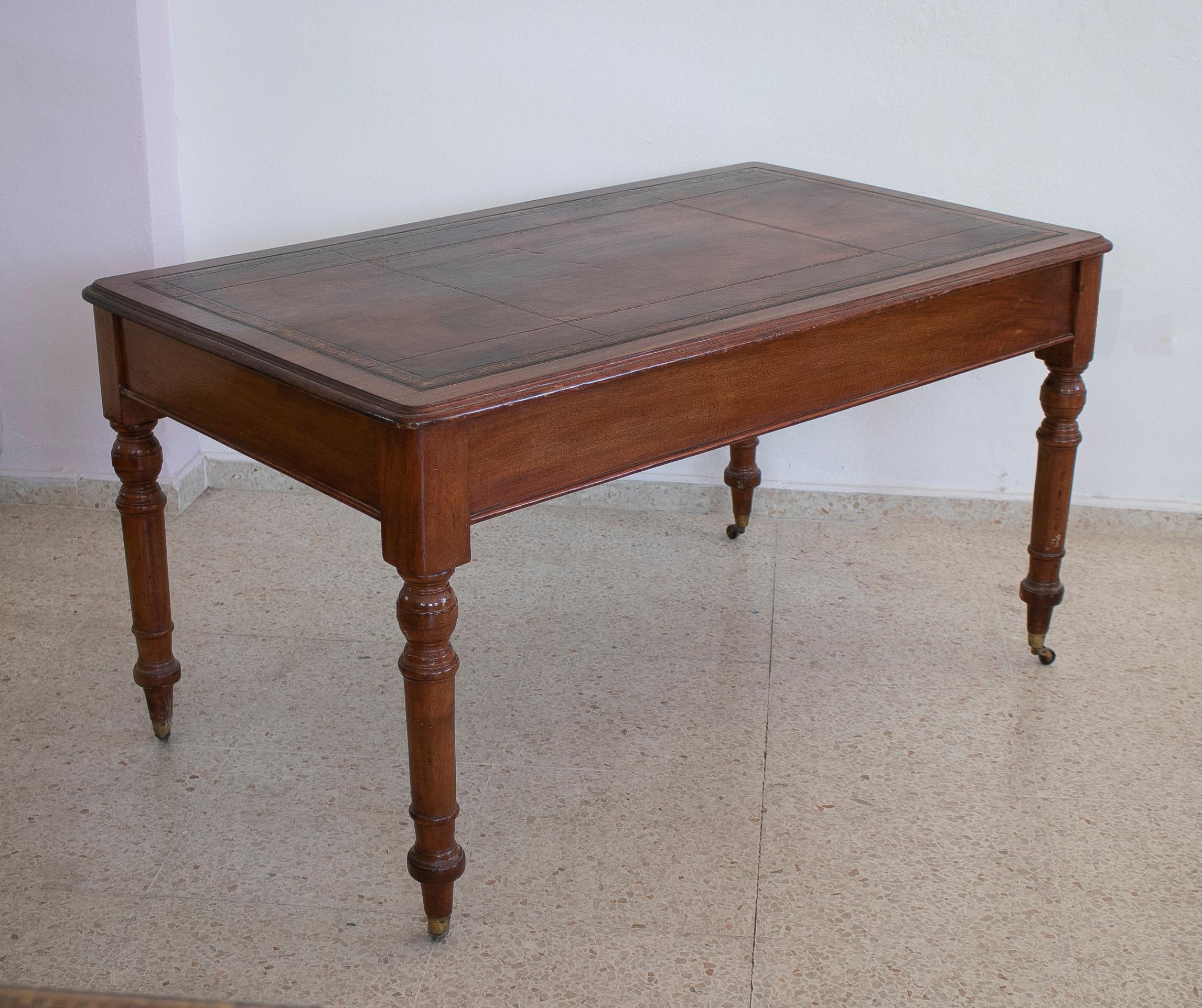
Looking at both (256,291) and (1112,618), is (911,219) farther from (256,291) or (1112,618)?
(256,291)

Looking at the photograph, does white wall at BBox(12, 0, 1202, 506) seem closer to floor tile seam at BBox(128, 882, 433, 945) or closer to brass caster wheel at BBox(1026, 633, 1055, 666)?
brass caster wheel at BBox(1026, 633, 1055, 666)

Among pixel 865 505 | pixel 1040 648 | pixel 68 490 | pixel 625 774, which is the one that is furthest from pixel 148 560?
pixel 865 505

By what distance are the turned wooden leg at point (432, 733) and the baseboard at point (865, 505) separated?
151cm

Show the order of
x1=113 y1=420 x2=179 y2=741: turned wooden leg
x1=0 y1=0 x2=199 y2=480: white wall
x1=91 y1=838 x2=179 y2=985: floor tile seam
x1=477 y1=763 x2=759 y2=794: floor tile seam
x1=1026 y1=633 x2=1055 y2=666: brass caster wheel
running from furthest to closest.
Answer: x1=0 y1=0 x2=199 y2=480: white wall < x1=1026 y1=633 x2=1055 y2=666: brass caster wheel < x1=477 y1=763 x2=759 y2=794: floor tile seam < x1=113 y1=420 x2=179 y2=741: turned wooden leg < x1=91 y1=838 x2=179 y2=985: floor tile seam

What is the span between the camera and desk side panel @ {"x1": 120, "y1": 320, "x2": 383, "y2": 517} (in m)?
1.59

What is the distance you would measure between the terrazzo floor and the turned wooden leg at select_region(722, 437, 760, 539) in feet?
0.22

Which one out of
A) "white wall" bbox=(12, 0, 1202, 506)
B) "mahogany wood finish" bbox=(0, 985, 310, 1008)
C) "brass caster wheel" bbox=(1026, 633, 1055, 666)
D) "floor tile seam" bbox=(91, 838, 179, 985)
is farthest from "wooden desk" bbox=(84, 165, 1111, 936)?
"mahogany wood finish" bbox=(0, 985, 310, 1008)

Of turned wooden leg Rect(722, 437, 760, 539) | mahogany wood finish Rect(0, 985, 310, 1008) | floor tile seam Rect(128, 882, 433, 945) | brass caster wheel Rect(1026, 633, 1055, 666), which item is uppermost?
mahogany wood finish Rect(0, 985, 310, 1008)

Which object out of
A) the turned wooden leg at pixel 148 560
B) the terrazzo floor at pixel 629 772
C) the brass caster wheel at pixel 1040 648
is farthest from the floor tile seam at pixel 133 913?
the brass caster wheel at pixel 1040 648

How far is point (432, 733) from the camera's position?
1.71 metres

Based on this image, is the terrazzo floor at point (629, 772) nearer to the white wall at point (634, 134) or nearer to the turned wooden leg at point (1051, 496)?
the turned wooden leg at point (1051, 496)

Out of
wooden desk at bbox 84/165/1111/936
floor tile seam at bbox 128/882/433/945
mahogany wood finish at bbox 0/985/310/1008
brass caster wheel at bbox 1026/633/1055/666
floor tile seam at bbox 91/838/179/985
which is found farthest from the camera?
brass caster wheel at bbox 1026/633/1055/666

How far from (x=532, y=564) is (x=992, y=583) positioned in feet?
3.28

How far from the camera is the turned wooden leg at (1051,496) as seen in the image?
2342 millimetres
